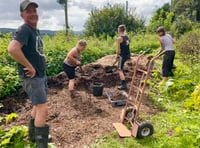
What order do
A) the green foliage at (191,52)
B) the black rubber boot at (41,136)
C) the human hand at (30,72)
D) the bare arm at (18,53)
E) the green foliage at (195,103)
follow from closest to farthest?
1. the bare arm at (18,53)
2. the human hand at (30,72)
3. the black rubber boot at (41,136)
4. the green foliage at (195,103)
5. the green foliage at (191,52)

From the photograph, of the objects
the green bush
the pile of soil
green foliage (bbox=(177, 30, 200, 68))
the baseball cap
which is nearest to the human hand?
the baseball cap

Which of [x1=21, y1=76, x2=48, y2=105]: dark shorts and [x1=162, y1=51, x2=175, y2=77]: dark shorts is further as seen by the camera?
[x1=162, y1=51, x2=175, y2=77]: dark shorts

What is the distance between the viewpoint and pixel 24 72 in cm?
354

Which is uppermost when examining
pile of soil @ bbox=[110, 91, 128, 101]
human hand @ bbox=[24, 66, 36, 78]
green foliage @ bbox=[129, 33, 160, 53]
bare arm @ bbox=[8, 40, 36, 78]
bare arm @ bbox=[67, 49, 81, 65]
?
bare arm @ bbox=[8, 40, 36, 78]

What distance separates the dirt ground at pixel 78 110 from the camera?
182 inches

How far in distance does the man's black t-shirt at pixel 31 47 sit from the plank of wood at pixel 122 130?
1684mm

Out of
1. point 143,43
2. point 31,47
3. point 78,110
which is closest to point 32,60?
point 31,47

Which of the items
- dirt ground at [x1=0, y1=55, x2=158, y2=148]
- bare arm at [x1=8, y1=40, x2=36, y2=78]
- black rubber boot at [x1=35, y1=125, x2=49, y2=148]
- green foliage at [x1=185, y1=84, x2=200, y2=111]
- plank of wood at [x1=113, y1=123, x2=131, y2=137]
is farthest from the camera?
green foliage at [x1=185, y1=84, x2=200, y2=111]

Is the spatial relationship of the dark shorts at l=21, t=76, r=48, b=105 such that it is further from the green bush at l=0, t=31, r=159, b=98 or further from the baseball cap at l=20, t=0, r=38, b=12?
the green bush at l=0, t=31, r=159, b=98

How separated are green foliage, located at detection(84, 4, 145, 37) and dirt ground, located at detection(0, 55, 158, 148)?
1892cm

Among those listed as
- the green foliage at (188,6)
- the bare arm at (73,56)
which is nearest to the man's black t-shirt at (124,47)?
the bare arm at (73,56)

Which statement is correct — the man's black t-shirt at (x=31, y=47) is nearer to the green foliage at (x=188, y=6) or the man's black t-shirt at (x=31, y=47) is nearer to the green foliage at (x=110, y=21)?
the green foliage at (x=110, y=21)

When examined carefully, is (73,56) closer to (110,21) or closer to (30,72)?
(30,72)

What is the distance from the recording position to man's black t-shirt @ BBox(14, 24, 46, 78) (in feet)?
11.0
